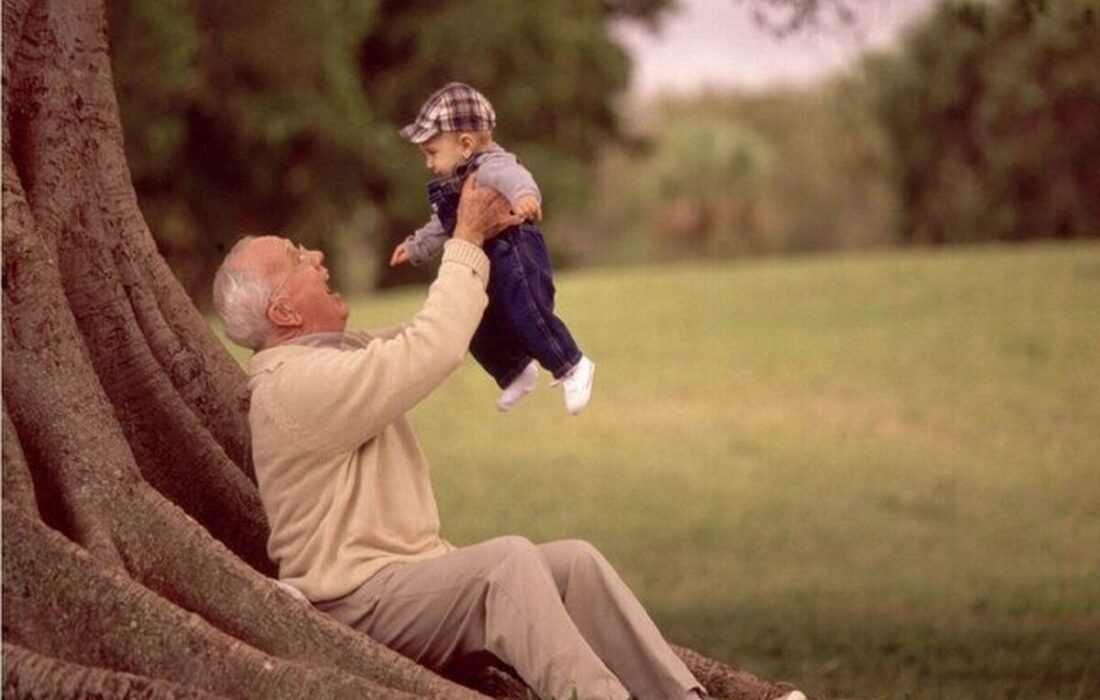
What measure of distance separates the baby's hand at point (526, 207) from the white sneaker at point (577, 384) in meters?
0.69

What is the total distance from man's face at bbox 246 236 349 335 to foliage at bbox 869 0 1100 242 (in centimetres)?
3906

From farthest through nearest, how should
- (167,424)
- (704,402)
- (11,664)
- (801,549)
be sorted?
(704,402) < (801,549) < (167,424) < (11,664)

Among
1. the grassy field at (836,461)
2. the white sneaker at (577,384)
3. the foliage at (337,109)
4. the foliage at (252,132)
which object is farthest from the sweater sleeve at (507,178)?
the foliage at (337,109)

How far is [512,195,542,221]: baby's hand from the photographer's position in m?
6.71

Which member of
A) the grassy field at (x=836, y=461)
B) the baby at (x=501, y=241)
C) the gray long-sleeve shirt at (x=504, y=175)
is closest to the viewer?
the gray long-sleeve shirt at (x=504, y=175)

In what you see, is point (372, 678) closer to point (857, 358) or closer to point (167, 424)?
point (167, 424)

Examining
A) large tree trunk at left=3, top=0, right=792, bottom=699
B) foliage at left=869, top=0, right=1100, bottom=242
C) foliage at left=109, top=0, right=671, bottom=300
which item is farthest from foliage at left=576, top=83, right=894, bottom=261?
large tree trunk at left=3, top=0, right=792, bottom=699

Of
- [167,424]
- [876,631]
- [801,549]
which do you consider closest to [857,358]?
[801,549]

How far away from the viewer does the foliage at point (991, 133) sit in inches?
1892

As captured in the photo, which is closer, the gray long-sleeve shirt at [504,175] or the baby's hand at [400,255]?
the gray long-sleeve shirt at [504,175]

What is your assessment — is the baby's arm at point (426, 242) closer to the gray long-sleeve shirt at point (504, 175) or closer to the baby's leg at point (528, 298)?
the baby's leg at point (528, 298)

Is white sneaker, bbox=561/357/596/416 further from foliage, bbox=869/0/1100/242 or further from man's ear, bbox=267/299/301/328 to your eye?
foliage, bbox=869/0/1100/242

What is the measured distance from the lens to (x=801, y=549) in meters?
18.1

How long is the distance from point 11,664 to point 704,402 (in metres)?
20.5
